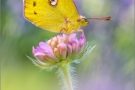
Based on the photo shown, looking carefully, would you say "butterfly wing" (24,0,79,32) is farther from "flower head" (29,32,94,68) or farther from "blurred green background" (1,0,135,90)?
"blurred green background" (1,0,135,90)

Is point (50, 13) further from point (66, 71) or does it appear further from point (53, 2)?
point (66, 71)

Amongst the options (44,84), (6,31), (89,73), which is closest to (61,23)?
(89,73)

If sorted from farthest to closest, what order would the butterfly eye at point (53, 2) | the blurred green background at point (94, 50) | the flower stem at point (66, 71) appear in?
the blurred green background at point (94, 50), the butterfly eye at point (53, 2), the flower stem at point (66, 71)

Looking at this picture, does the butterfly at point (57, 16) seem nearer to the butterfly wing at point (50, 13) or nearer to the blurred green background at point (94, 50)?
the butterfly wing at point (50, 13)

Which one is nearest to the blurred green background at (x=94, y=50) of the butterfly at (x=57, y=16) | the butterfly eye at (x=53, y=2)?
the butterfly at (x=57, y=16)

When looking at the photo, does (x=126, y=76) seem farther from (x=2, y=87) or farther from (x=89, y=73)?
(x=2, y=87)

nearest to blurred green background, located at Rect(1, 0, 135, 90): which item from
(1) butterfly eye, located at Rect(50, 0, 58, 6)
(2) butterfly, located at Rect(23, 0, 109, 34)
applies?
(2) butterfly, located at Rect(23, 0, 109, 34)
